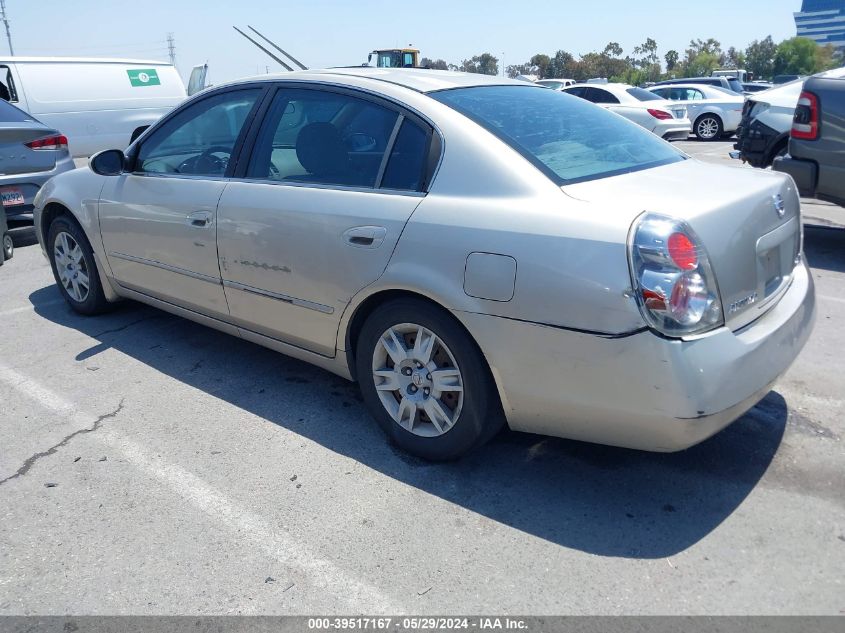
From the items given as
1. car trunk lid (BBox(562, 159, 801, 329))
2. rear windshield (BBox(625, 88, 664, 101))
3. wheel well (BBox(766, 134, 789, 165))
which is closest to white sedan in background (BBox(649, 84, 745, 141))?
rear windshield (BBox(625, 88, 664, 101))

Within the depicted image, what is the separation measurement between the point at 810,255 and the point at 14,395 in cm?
649

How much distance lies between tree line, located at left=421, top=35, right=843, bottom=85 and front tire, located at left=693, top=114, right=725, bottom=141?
182ft

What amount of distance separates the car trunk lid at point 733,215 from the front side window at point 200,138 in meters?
2.03

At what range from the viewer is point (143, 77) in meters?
13.1

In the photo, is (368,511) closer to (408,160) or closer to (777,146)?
(408,160)

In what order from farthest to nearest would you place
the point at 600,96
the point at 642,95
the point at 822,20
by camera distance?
the point at 822,20 → the point at 642,95 → the point at 600,96

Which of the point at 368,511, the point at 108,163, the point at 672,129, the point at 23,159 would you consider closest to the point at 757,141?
the point at 108,163

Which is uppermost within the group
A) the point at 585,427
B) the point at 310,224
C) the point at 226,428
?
the point at 310,224

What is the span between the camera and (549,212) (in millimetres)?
2680

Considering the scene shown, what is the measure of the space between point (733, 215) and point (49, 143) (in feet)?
23.4

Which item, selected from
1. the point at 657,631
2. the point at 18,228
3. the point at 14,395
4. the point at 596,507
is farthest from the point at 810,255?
the point at 18,228

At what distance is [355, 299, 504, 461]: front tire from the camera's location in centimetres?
291

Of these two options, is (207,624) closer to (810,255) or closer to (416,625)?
(416,625)

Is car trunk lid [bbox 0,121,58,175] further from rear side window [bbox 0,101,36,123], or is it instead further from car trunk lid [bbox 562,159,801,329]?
car trunk lid [bbox 562,159,801,329]
